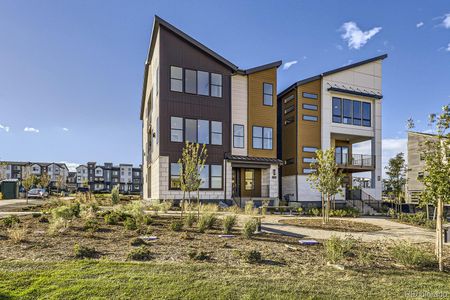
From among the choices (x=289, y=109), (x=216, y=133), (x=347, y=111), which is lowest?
(x=216, y=133)

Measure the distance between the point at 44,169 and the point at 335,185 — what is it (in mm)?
94180

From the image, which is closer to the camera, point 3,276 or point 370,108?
point 3,276

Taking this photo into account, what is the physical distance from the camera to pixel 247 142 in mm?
23297

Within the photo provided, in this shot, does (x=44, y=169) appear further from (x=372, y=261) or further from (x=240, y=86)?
(x=372, y=261)

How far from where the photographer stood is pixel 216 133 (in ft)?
72.2

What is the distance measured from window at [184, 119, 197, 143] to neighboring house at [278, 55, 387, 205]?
916 centimetres

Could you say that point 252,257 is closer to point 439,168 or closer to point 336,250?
point 336,250

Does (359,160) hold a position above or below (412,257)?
above

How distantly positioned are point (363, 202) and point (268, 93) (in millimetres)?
11881

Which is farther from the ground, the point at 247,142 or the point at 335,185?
the point at 247,142

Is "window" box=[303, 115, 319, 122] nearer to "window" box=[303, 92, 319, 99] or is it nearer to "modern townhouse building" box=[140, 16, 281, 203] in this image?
"window" box=[303, 92, 319, 99]

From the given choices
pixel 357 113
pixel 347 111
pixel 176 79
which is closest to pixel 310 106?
pixel 347 111

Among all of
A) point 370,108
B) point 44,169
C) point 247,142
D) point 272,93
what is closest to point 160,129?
point 247,142

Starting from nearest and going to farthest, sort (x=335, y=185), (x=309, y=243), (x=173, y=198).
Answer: (x=309, y=243)
(x=335, y=185)
(x=173, y=198)
